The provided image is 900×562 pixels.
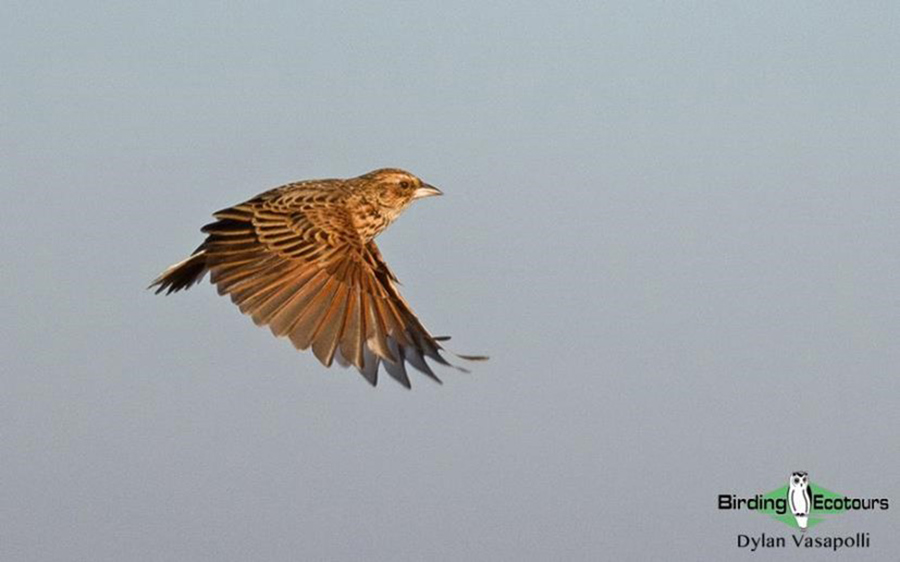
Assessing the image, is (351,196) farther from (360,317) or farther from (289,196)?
(360,317)

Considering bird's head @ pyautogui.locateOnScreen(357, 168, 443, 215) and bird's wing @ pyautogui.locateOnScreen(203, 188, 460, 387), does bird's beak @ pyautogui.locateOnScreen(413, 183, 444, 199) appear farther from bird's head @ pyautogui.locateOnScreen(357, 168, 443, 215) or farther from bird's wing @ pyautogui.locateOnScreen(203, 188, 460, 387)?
bird's wing @ pyautogui.locateOnScreen(203, 188, 460, 387)

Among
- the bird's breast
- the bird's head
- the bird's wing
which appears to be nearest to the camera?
the bird's wing

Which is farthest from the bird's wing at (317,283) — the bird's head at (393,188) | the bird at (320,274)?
the bird's head at (393,188)

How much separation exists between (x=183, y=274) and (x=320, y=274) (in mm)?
1256

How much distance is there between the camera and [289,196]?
1079 centimetres

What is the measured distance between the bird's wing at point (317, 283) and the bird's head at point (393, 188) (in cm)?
44

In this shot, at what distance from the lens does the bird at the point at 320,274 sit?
31.8ft

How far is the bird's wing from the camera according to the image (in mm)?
9664

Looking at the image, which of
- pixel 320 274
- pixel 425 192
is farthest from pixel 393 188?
pixel 320 274

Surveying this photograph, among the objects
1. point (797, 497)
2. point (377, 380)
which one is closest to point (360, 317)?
point (377, 380)

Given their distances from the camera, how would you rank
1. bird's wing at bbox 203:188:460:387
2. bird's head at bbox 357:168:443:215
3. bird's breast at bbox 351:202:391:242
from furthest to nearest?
bird's head at bbox 357:168:443:215 < bird's breast at bbox 351:202:391:242 < bird's wing at bbox 203:188:460:387

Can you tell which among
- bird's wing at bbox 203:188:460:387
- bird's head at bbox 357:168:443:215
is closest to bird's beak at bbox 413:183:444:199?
bird's head at bbox 357:168:443:215

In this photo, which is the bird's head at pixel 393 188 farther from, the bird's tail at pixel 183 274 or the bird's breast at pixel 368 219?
the bird's tail at pixel 183 274

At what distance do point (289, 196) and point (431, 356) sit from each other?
1.76 meters
